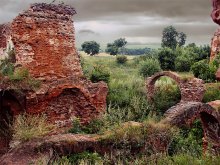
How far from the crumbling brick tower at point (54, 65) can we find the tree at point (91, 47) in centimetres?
4947

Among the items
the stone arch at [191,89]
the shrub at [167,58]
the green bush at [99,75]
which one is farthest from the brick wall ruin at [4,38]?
the shrub at [167,58]

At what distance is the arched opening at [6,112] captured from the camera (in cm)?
1259

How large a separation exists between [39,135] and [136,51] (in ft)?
357

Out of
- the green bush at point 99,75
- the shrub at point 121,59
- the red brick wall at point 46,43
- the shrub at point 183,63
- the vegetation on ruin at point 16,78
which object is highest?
the red brick wall at point 46,43

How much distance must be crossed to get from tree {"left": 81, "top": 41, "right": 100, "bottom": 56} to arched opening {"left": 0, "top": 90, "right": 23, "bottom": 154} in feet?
167

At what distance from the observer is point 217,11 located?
1953 millimetres

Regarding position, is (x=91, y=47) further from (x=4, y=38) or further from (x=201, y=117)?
(x=201, y=117)

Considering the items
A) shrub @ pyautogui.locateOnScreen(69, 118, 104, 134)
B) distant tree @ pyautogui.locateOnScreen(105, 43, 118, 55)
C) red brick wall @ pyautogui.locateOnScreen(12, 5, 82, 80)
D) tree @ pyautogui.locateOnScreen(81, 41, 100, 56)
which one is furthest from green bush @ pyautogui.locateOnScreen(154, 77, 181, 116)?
distant tree @ pyautogui.locateOnScreen(105, 43, 118, 55)

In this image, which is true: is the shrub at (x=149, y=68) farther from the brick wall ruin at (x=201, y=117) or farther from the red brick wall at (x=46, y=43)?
the brick wall ruin at (x=201, y=117)

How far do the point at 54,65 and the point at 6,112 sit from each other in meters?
2.63

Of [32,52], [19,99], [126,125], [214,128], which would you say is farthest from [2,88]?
[214,128]

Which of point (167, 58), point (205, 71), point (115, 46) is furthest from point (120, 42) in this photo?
point (205, 71)

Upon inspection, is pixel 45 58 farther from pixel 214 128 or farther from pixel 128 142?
pixel 214 128

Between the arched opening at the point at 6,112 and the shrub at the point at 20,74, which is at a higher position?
the shrub at the point at 20,74
